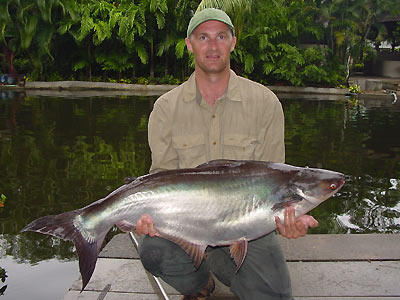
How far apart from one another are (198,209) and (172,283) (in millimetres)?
715

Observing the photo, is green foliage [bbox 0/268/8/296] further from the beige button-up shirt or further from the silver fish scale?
the silver fish scale

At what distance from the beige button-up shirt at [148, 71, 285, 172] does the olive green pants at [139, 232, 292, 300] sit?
2.11ft

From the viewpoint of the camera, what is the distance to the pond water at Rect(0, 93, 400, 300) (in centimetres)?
515

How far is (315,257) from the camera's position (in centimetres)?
397

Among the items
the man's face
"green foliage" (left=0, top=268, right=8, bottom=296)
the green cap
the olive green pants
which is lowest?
"green foliage" (left=0, top=268, right=8, bottom=296)

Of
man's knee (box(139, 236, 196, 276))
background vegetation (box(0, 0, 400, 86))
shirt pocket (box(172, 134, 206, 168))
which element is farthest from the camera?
background vegetation (box(0, 0, 400, 86))

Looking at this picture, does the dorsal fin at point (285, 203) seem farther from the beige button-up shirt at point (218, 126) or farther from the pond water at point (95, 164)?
the pond water at point (95, 164)

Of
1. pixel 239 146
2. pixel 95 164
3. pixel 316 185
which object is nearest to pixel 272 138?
pixel 239 146

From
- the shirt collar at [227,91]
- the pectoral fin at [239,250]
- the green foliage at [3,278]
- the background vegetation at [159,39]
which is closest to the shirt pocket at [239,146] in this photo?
the shirt collar at [227,91]

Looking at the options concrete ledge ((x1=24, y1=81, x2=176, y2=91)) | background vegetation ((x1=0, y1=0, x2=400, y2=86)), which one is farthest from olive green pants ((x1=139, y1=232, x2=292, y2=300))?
concrete ledge ((x1=24, y1=81, x2=176, y2=91))

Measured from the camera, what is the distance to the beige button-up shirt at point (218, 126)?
3.51 m

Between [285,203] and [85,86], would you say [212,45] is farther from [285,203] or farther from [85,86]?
[85,86]

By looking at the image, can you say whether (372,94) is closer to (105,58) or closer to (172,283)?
(105,58)

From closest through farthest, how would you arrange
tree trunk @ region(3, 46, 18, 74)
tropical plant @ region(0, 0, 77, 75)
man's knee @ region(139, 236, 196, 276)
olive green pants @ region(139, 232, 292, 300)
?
olive green pants @ region(139, 232, 292, 300) < man's knee @ region(139, 236, 196, 276) < tropical plant @ region(0, 0, 77, 75) < tree trunk @ region(3, 46, 18, 74)
